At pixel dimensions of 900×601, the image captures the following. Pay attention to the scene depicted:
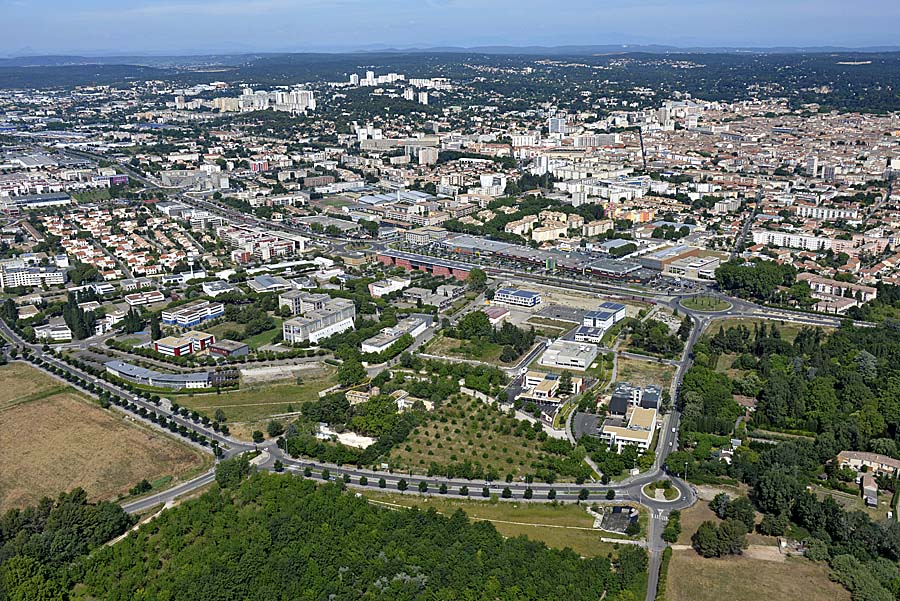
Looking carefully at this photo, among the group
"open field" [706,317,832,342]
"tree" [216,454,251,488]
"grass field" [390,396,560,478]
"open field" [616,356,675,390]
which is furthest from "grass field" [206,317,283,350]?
"open field" [706,317,832,342]

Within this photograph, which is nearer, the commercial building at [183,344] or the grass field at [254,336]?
the commercial building at [183,344]

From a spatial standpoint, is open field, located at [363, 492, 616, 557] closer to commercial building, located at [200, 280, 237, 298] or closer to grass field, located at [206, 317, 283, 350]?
grass field, located at [206, 317, 283, 350]

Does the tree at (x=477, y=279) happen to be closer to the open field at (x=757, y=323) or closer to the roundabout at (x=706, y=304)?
the roundabout at (x=706, y=304)

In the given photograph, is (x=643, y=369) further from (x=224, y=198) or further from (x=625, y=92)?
(x=625, y=92)

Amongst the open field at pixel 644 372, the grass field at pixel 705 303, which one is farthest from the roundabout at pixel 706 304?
the open field at pixel 644 372

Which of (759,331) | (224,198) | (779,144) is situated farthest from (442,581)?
(779,144)

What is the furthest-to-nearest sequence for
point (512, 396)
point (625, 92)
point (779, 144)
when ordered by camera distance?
point (625, 92) → point (779, 144) → point (512, 396)
